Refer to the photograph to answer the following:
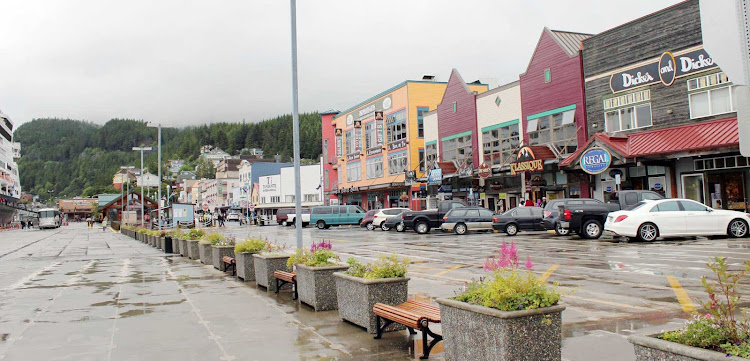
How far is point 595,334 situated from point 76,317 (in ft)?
26.7

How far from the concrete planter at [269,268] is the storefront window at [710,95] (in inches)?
872

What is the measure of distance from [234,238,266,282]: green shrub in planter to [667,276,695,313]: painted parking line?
8852 millimetres

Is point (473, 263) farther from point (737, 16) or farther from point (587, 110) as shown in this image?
point (587, 110)

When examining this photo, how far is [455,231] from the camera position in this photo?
34000 mm

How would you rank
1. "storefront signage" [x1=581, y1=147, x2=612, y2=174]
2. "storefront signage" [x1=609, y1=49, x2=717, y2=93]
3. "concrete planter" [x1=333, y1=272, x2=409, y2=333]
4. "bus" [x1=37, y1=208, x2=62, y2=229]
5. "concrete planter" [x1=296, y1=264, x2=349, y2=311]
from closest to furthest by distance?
"concrete planter" [x1=333, y1=272, x2=409, y2=333]
"concrete planter" [x1=296, y1=264, x2=349, y2=311]
"storefront signage" [x1=609, y1=49, x2=717, y2=93]
"storefront signage" [x1=581, y1=147, x2=612, y2=174]
"bus" [x1=37, y1=208, x2=62, y2=229]

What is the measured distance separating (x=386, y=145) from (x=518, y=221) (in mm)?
30476

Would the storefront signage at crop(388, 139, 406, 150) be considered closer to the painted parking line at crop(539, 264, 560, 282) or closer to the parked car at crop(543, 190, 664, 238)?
the parked car at crop(543, 190, 664, 238)

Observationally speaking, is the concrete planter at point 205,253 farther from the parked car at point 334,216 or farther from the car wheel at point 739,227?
the parked car at point 334,216

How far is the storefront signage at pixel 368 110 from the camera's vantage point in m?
59.7

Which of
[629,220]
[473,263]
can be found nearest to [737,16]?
[473,263]

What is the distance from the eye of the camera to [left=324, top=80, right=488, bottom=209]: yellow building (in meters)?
55.0

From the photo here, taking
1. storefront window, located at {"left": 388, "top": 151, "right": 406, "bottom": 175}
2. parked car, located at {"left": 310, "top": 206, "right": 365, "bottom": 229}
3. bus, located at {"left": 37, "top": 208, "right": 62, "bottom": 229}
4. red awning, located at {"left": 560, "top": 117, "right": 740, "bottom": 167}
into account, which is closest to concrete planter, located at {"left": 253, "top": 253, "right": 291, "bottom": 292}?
red awning, located at {"left": 560, "top": 117, "right": 740, "bottom": 167}

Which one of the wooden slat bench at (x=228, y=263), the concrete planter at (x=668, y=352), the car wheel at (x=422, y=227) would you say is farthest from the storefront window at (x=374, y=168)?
the concrete planter at (x=668, y=352)

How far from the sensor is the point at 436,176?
1843 inches
